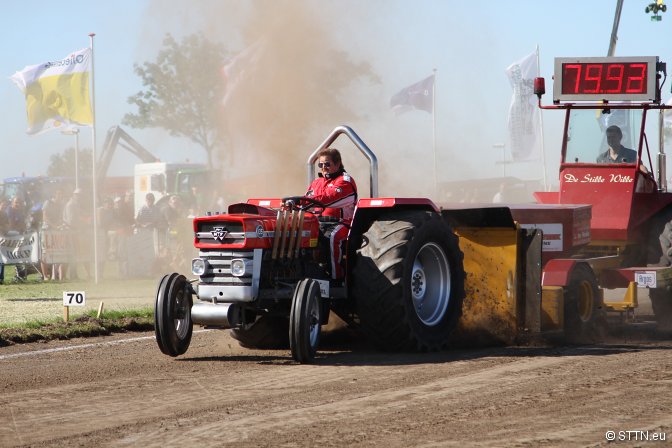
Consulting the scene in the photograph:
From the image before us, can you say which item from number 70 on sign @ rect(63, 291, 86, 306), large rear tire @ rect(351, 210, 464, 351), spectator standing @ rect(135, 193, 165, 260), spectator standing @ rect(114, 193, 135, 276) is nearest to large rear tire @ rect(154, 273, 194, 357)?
large rear tire @ rect(351, 210, 464, 351)

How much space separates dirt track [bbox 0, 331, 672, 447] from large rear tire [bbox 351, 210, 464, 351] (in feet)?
0.72

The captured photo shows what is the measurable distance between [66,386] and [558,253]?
5558 mm

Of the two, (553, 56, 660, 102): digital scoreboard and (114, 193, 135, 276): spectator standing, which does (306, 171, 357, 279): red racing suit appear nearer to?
(553, 56, 660, 102): digital scoreboard

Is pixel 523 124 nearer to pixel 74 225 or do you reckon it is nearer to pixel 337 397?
pixel 74 225

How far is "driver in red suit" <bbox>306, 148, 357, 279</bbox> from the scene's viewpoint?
344 inches

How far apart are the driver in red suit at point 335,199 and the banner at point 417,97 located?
17.4 m

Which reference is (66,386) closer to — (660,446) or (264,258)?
(264,258)

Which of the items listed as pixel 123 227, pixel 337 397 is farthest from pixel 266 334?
pixel 123 227

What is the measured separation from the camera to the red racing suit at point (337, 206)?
8.73m

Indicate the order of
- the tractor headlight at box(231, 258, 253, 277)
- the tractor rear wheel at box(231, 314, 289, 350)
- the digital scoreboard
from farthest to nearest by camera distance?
1. the digital scoreboard
2. the tractor rear wheel at box(231, 314, 289, 350)
3. the tractor headlight at box(231, 258, 253, 277)

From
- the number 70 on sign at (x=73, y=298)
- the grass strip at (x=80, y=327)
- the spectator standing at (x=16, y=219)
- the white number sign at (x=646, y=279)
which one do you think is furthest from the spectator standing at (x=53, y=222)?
the white number sign at (x=646, y=279)

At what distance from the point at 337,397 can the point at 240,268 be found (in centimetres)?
185

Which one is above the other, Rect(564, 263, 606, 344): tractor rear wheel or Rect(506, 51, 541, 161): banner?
Rect(506, 51, 541, 161): banner

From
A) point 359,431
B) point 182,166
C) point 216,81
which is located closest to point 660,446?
point 359,431
